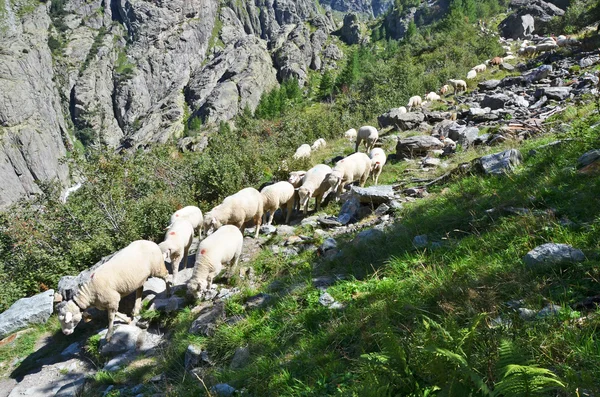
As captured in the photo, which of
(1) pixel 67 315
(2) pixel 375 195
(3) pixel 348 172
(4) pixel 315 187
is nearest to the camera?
(1) pixel 67 315

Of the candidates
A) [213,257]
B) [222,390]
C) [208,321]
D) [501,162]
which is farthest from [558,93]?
[222,390]

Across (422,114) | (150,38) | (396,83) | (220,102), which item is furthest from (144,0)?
(422,114)

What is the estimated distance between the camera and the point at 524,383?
2.05 m

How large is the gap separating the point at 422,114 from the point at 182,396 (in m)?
19.0

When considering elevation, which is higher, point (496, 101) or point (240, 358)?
point (240, 358)

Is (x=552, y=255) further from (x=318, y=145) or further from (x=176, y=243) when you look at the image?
(x=318, y=145)

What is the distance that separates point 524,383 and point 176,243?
8.31 meters

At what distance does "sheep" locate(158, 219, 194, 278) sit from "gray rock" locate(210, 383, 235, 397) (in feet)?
16.8

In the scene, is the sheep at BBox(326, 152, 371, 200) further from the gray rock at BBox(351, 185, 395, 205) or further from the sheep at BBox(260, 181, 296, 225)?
the gray rock at BBox(351, 185, 395, 205)

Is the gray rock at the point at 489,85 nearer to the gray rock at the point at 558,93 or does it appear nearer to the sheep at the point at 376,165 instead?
the gray rock at the point at 558,93

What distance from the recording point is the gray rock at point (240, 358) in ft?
15.4

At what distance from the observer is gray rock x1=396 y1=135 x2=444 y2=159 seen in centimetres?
1382

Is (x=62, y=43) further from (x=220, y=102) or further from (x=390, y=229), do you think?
(x=390, y=229)

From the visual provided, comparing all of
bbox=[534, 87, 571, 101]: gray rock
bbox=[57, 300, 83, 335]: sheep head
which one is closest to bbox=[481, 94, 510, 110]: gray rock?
bbox=[534, 87, 571, 101]: gray rock
